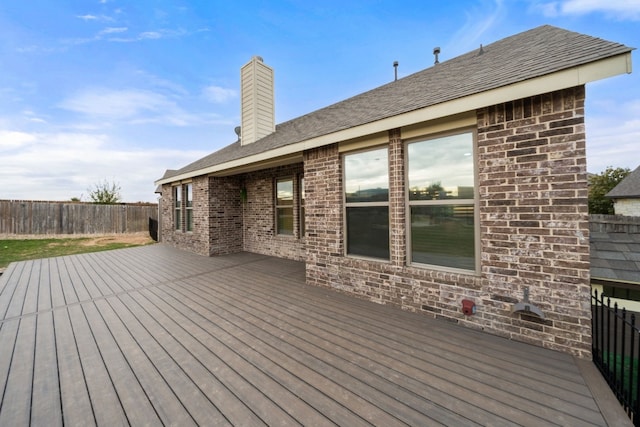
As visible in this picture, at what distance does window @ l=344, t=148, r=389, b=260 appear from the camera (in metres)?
3.94

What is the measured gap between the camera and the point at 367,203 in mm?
4148

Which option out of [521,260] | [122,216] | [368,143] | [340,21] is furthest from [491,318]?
[122,216]

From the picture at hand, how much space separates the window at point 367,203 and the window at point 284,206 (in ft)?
10.7

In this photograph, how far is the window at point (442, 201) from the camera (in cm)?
314

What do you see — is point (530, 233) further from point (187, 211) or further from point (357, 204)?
point (187, 211)

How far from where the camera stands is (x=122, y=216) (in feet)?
54.2

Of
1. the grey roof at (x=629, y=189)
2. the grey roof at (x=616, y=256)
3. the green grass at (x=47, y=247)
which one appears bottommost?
the green grass at (x=47, y=247)

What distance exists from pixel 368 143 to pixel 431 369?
315 cm

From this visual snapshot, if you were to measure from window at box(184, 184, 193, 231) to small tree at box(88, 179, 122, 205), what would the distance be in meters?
19.9

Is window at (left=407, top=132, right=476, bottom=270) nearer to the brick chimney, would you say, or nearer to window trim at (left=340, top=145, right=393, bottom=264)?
window trim at (left=340, top=145, right=393, bottom=264)

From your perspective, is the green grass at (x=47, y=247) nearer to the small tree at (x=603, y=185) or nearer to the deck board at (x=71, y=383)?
the deck board at (x=71, y=383)

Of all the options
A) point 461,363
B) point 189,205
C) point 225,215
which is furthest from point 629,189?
point 189,205

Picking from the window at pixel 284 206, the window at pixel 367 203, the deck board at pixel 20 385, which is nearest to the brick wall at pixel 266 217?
the window at pixel 284 206

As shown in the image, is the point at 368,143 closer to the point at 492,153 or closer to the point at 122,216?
the point at 492,153
